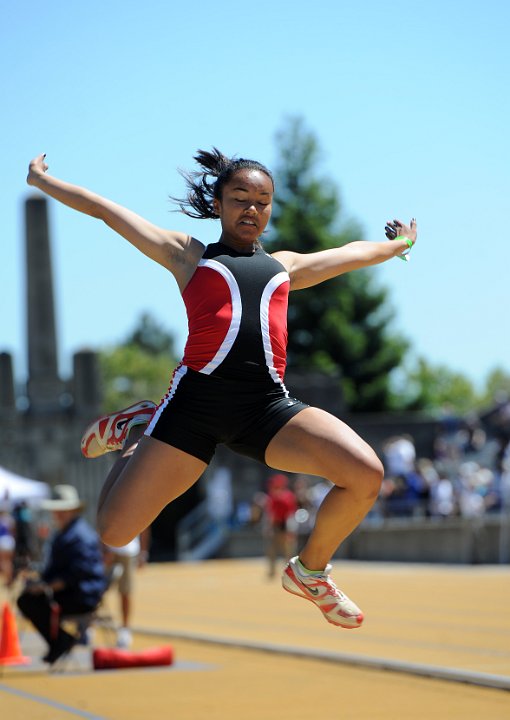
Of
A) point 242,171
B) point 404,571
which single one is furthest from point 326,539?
point 404,571

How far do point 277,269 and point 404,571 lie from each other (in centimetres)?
2338

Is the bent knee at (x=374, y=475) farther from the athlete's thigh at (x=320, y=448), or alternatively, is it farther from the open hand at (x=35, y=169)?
the open hand at (x=35, y=169)

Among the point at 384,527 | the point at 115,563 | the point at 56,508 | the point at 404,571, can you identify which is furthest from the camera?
the point at 384,527

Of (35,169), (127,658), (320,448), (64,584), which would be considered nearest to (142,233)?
(35,169)

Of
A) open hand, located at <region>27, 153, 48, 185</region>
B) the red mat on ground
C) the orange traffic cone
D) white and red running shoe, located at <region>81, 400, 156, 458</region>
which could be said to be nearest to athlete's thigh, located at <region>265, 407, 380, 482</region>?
white and red running shoe, located at <region>81, 400, 156, 458</region>

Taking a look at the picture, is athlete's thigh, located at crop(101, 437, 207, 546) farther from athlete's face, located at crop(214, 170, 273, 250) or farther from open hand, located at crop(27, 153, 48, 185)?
open hand, located at crop(27, 153, 48, 185)

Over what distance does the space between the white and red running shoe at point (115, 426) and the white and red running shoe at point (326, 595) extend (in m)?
1.17

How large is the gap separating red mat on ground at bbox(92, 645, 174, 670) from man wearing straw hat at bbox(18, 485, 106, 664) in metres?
0.33

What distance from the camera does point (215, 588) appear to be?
27094mm

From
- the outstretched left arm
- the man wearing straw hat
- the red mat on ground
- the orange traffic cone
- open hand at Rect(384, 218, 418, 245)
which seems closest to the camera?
the outstretched left arm

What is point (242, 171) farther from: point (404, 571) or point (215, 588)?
point (404, 571)

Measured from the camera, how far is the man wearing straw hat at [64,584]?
13258 millimetres

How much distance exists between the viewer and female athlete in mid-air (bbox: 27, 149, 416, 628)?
21.5ft

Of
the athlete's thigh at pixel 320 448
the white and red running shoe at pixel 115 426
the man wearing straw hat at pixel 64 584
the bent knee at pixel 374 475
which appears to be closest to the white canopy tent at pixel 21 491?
the man wearing straw hat at pixel 64 584
